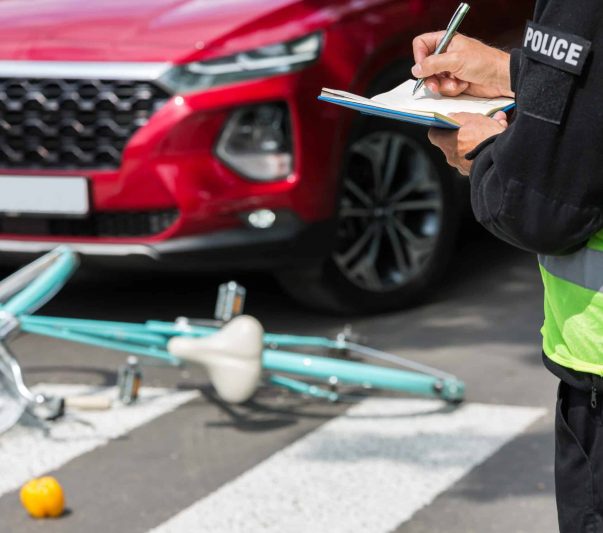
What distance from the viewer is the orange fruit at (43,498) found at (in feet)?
12.8

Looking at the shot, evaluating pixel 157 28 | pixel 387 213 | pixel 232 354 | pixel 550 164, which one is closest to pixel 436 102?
pixel 550 164

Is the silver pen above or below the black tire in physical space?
above

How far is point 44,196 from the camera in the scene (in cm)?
562

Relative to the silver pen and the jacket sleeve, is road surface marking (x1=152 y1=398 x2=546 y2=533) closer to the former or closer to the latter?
the silver pen

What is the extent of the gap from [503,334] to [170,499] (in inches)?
83.4

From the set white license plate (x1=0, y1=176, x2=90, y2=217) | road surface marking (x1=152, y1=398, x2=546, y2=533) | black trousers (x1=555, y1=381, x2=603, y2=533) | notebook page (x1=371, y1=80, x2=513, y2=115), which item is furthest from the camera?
white license plate (x1=0, y1=176, x2=90, y2=217)

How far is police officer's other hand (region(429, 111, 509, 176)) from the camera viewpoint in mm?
2078

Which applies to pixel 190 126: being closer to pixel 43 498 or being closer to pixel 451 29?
pixel 43 498

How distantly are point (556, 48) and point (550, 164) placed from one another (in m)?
0.15

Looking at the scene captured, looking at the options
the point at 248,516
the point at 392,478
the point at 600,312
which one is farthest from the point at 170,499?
the point at 600,312

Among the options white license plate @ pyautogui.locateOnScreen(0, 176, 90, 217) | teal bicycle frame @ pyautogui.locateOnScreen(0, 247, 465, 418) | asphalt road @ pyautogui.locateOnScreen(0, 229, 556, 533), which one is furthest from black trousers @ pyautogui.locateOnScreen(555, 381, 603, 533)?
white license plate @ pyautogui.locateOnScreen(0, 176, 90, 217)

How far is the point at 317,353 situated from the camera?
536 cm

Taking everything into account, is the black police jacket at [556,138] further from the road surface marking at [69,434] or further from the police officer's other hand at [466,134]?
the road surface marking at [69,434]

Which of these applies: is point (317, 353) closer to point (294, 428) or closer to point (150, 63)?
point (294, 428)
